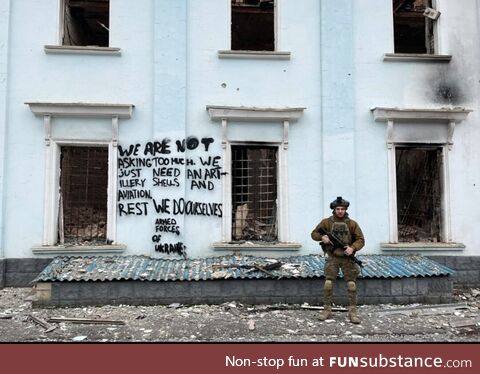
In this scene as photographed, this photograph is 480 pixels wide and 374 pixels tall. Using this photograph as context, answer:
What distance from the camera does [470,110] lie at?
8.73 metres

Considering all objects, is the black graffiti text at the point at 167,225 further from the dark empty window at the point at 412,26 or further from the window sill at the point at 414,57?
the dark empty window at the point at 412,26

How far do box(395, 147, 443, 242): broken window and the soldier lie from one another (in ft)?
10.4

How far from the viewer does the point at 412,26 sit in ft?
34.8

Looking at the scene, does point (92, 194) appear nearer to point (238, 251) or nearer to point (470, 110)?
point (238, 251)

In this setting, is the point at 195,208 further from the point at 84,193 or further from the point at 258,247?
the point at 84,193

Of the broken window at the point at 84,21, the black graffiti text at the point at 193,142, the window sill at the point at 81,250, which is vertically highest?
the broken window at the point at 84,21

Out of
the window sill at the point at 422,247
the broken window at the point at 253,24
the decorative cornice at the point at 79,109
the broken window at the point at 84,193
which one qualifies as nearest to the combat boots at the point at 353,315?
the window sill at the point at 422,247

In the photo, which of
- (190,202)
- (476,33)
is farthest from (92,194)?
(476,33)

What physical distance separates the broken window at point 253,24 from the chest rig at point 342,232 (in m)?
5.71

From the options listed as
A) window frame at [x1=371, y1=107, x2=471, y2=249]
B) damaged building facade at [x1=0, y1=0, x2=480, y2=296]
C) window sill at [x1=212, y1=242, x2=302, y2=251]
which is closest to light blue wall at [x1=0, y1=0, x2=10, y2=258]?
damaged building facade at [x1=0, y1=0, x2=480, y2=296]

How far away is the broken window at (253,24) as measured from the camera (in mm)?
9742

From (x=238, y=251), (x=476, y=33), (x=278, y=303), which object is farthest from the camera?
(x=476, y=33)

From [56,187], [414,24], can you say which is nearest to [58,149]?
[56,187]

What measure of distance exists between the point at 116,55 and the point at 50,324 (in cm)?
509
